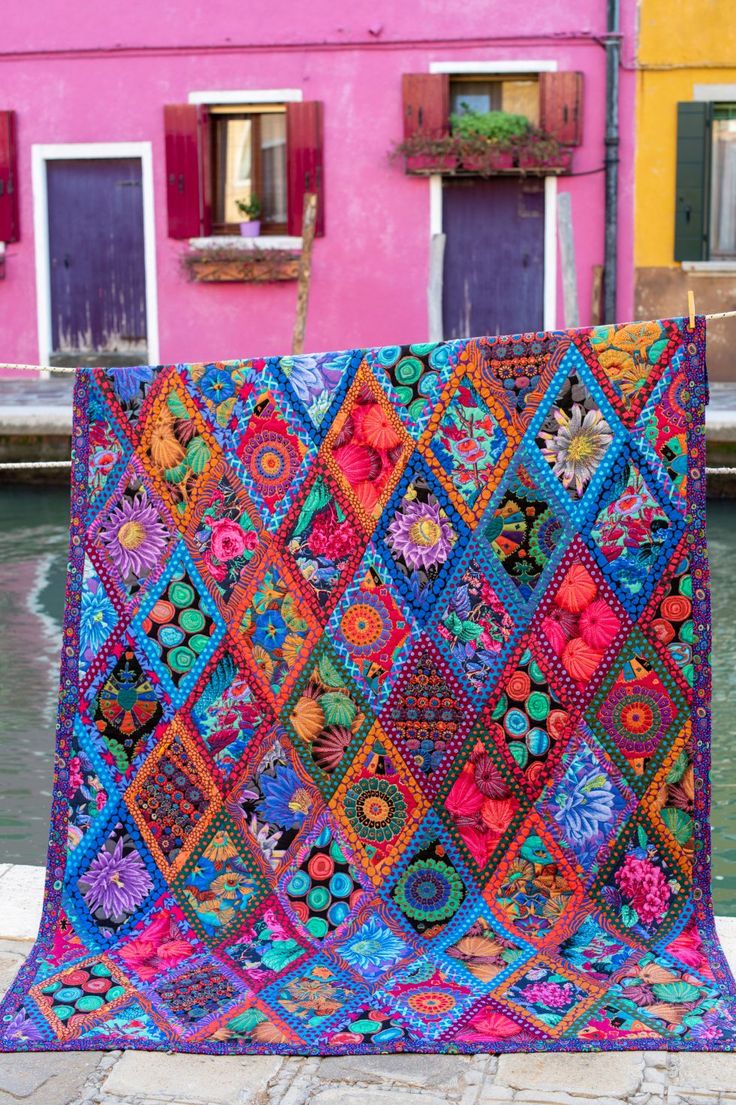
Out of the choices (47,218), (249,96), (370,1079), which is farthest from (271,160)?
(370,1079)

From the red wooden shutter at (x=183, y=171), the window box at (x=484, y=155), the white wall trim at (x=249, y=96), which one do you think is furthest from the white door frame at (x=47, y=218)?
the window box at (x=484, y=155)

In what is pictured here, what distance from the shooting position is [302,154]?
12664 mm

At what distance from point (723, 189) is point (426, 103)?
8.08 feet

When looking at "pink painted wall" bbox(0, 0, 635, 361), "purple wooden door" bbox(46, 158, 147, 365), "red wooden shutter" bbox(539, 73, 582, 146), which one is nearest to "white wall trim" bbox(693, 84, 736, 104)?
"pink painted wall" bbox(0, 0, 635, 361)

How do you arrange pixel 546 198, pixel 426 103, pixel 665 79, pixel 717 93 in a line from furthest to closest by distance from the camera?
pixel 546 198
pixel 426 103
pixel 665 79
pixel 717 93

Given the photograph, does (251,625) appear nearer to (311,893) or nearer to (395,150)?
(311,893)

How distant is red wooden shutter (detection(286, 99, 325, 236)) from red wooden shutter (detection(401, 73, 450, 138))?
73 centimetres

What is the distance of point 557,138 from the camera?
1236 centimetres

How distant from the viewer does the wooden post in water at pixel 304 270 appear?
37.8 ft

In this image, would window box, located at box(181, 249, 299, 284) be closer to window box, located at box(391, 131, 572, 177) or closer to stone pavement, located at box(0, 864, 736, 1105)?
window box, located at box(391, 131, 572, 177)

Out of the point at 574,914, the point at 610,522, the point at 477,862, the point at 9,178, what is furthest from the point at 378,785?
the point at 9,178

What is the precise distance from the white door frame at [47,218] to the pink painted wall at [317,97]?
0.06m

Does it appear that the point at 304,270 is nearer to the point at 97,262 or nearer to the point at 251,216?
the point at 251,216

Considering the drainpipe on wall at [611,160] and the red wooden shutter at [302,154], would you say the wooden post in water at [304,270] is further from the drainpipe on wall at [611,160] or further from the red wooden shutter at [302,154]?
the drainpipe on wall at [611,160]
